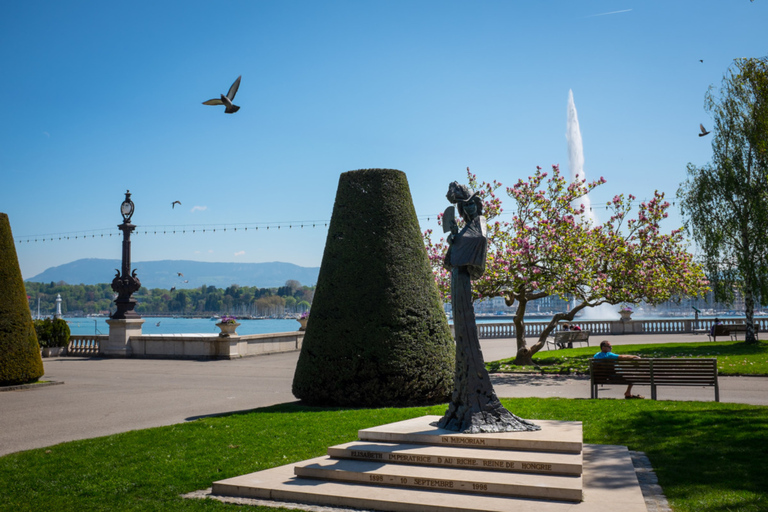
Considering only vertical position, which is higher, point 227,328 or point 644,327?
point 227,328

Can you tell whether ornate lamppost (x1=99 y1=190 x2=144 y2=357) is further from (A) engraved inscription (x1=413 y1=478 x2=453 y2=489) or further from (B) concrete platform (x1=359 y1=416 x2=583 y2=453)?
(A) engraved inscription (x1=413 y1=478 x2=453 y2=489)

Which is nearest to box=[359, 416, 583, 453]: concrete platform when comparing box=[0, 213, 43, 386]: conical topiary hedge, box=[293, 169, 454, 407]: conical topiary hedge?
box=[293, 169, 454, 407]: conical topiary hedge

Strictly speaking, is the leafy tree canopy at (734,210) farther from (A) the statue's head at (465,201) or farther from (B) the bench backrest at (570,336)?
(A) the statue's head at (465,201)

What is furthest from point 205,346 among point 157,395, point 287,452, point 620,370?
point 287,452

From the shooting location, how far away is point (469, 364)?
8.38 meters

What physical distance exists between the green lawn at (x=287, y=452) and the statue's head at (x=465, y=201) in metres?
4.03

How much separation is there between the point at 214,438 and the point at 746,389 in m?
13.2

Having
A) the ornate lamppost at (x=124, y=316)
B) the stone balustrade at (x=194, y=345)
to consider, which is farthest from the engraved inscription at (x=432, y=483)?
the ornate lamppost at (x=124, y=316)

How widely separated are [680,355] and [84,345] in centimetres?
2800

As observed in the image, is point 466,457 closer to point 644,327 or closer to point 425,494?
point 425,494

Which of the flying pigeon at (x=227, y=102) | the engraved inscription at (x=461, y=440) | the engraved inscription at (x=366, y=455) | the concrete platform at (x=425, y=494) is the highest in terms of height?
the flying pigeon at (x=227, y=102)

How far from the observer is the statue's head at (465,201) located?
28.3 ft

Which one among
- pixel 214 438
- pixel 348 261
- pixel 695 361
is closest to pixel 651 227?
pixel 695 361

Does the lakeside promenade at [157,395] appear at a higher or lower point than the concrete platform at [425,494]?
lower
